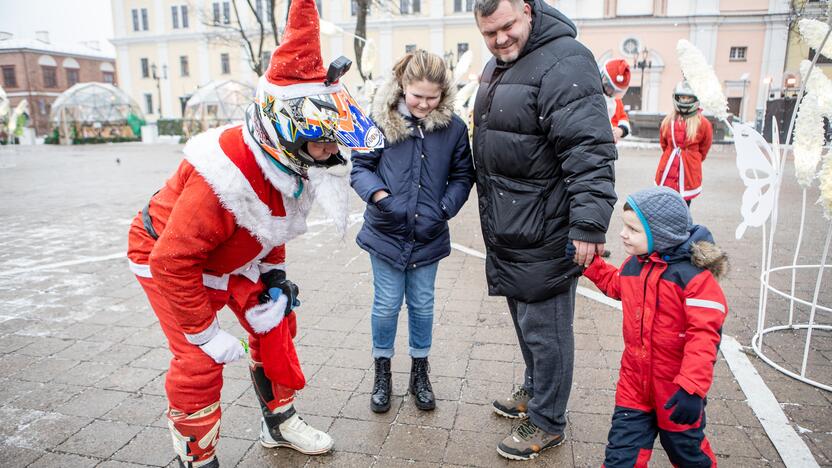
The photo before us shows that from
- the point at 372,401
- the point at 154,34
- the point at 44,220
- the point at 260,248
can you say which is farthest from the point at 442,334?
the point at 154,34

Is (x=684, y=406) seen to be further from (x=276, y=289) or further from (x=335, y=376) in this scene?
(x=335, y=376)

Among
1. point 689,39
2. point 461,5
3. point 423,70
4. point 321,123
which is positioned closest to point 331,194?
point 321,123

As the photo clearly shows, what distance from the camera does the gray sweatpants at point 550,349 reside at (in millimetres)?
2629

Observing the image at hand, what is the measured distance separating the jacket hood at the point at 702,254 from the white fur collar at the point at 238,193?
159 cm

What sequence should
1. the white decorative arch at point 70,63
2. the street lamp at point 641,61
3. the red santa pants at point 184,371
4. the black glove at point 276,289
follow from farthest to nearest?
the white decorative arch at point 70,63
the street lamp at point 641,61
the black glove at point 276,289
the red santa pants at point 184,371

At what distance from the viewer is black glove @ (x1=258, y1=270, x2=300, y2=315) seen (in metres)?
2.59

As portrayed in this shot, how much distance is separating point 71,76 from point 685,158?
67.8 metres

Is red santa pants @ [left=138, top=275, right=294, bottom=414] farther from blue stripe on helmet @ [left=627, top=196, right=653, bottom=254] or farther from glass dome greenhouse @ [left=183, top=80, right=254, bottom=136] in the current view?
glass dome greenhouse @ [left=183, top=80, right=254, bottom=136]

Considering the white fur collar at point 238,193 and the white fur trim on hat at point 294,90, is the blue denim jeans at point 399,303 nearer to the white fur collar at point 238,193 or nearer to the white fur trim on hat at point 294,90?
the white fur collar at point 238,193

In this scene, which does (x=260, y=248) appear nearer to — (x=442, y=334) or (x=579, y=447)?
(x=579, y=447)

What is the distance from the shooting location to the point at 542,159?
2.46 metres

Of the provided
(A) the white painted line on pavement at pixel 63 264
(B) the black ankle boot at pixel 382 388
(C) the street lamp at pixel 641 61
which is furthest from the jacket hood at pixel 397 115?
(C) the street lamp at pixel 641 61

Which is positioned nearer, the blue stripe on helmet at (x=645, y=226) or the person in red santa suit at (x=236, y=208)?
the person in red santa suit at (x=236, y=208)

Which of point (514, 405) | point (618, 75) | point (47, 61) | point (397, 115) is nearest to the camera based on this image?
point (397, 115)
